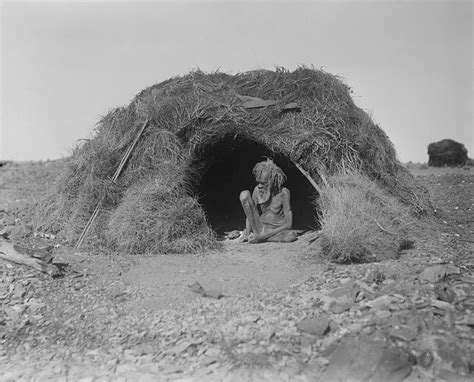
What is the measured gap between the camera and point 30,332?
485cm

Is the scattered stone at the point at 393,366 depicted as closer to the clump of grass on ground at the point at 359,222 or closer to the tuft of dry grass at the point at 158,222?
the clump of grass on ground at the point at 359,222

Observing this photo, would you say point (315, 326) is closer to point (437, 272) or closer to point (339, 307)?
point (339, 307)

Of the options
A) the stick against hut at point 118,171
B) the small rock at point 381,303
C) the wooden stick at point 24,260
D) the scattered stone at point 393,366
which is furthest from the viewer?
the stick against hut at point 118,171

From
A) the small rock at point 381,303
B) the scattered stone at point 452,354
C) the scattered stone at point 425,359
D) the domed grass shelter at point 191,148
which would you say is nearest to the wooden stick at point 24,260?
the domed grass shelter at point 191,148

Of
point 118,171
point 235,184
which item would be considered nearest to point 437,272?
point 118,171

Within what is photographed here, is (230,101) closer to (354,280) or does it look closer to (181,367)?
(354,280)

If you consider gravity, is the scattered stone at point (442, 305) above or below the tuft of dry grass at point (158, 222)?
below

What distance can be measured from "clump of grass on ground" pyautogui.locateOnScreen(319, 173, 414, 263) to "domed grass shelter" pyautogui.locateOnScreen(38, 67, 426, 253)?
0.50 metres

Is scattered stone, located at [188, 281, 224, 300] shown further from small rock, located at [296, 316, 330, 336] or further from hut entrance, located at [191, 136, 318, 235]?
hut entrance, located at [191, 136, 318, 235]

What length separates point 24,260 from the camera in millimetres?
6160

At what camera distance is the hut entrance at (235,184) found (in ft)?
31.4

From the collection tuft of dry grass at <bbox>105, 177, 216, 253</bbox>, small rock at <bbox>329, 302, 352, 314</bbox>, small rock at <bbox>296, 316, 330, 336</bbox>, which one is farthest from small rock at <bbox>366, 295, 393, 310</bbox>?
tuft of dry grass at <bbox>105, 177, 216, 253</bbox>

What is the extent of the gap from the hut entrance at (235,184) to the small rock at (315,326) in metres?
4.90

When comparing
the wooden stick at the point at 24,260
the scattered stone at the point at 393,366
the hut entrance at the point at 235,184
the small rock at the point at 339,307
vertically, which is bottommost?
the scattered stone at the point at 393,366
